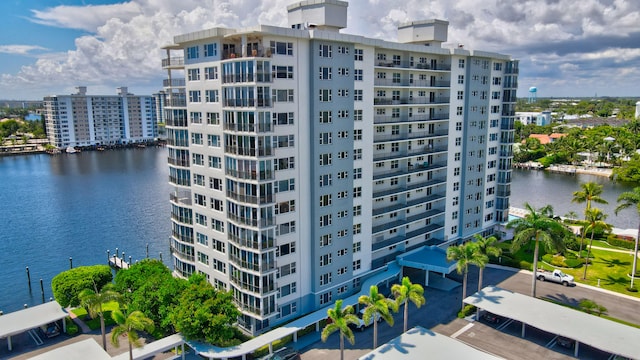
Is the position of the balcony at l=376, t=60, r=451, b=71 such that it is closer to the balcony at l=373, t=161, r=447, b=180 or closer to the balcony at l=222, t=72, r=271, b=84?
the balcony at l=373, t=161, r=447, b=180

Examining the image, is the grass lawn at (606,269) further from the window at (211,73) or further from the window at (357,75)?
the window at (211,73)

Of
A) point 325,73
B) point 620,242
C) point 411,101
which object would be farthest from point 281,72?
point 620,242

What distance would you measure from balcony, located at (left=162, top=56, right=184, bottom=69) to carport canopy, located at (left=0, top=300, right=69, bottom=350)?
2855 centimetres

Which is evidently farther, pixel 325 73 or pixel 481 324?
pixel 481 324

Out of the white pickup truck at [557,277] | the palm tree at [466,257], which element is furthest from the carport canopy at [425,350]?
the white pickup truck at [557,277]

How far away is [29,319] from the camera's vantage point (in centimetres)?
4606

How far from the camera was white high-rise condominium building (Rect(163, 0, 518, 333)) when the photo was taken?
42594mm

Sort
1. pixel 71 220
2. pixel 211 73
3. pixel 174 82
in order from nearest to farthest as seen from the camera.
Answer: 1. pixel 211 73
2. pixel 174 82
3. pixel 71 220

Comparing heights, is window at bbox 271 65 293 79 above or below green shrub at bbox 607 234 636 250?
above

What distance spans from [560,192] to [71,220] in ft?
388

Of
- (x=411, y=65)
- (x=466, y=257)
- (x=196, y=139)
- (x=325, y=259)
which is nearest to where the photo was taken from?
(x=325, y=259)

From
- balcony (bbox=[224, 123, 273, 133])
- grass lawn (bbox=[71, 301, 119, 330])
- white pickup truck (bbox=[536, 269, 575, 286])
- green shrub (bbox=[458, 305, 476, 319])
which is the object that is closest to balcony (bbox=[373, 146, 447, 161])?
balcony (bbox=[224, 123, 273, 133])

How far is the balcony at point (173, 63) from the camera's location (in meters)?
49.7

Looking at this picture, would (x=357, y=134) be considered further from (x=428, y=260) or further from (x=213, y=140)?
(x=428, y=260)
